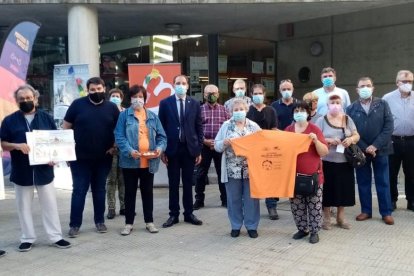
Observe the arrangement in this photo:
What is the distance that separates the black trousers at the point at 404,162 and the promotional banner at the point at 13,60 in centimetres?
518

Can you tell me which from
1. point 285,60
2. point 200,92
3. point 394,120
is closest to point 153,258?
point 394,120

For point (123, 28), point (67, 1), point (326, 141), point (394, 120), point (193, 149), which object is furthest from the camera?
point (123, 28)

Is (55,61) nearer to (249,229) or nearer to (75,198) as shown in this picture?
(75,198)

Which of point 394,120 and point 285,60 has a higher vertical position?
point 285,60

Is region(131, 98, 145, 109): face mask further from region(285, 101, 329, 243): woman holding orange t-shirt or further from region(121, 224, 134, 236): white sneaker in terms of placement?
region(285, 101, 329, 243): woman holding orange t-shirt

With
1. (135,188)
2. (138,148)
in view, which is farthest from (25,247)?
(138,148)

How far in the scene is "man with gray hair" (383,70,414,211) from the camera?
6.36 meters

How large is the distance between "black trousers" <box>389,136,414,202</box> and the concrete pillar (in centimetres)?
615

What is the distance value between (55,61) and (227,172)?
30.6ft

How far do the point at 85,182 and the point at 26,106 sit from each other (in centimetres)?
118

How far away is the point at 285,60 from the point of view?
586 inches

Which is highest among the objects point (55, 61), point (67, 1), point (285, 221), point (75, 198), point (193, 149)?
point (67, 1)

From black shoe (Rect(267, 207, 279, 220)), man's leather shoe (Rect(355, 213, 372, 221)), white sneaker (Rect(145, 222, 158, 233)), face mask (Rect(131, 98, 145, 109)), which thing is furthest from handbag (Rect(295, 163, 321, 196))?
face mask (Rect(131, 98, 145, 109))

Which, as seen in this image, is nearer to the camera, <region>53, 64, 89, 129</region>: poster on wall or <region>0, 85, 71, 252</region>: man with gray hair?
<region>0, 85, 71, 252</region>: man with gray hair
